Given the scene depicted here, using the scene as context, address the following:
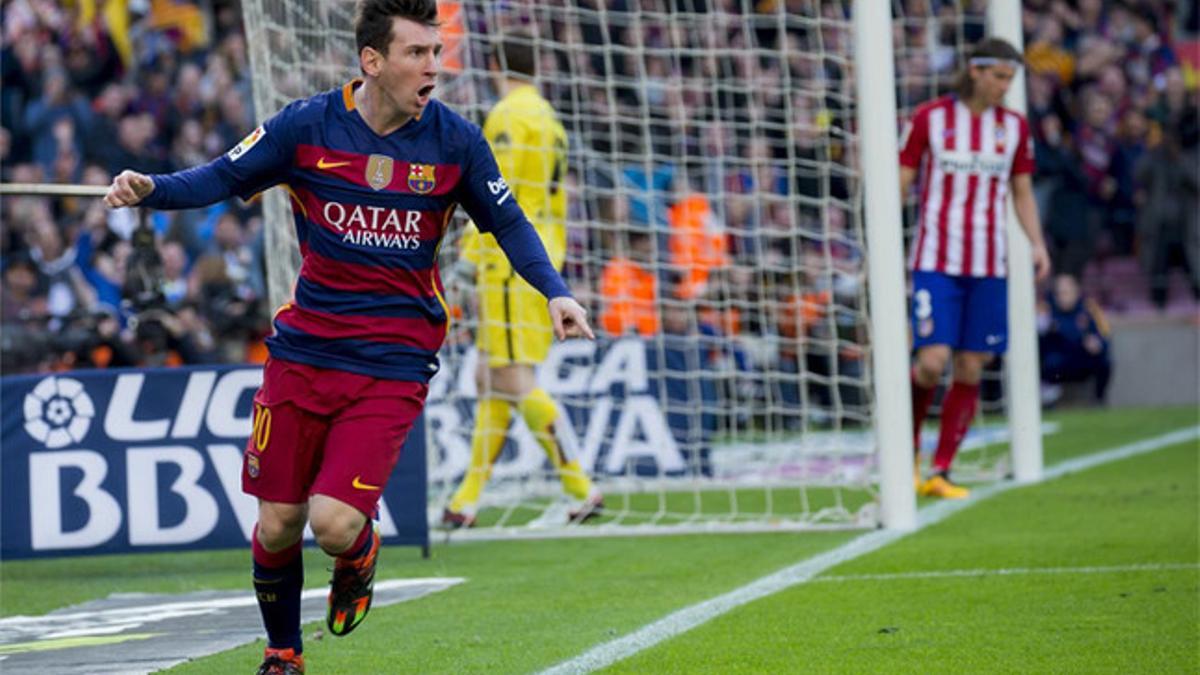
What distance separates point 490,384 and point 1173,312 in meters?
10.7

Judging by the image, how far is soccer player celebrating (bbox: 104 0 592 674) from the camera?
19.2ft

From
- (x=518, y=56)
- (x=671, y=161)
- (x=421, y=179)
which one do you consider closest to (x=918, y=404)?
(x=518, y=56)

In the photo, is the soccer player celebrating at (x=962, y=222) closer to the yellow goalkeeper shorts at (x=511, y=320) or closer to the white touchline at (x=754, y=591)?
the white touchline at (x=754, y=591)

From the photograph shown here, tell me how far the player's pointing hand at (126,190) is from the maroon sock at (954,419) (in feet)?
21.9

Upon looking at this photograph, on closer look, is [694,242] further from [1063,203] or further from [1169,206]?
[1169,206]

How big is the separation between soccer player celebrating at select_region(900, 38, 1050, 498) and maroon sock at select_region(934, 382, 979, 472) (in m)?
0.01

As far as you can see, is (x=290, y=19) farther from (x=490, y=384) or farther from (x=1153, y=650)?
(x=1153, y=650)

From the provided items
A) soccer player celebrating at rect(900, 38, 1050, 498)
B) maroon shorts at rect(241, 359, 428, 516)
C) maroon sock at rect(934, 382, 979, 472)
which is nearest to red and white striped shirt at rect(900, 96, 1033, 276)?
soccer player celebrating at rect(900, 38, 1050, 498)

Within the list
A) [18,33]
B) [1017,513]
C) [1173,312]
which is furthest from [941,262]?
[18,33]

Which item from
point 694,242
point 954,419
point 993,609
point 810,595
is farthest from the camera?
point 694,242

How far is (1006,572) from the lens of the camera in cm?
811

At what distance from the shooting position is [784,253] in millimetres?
16562

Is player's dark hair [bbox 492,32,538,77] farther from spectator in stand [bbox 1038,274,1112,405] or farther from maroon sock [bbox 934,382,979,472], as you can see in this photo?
spectator in stand [bbox 1038,274,1112,405]

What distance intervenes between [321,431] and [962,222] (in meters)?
6.12
